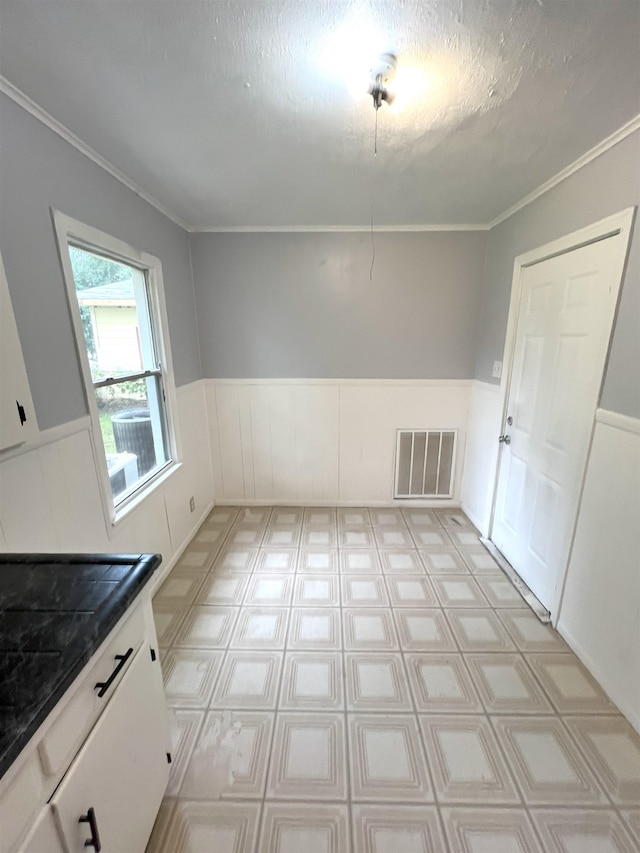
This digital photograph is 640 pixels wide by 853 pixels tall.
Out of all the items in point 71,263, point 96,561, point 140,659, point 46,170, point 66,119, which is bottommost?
point 140,659

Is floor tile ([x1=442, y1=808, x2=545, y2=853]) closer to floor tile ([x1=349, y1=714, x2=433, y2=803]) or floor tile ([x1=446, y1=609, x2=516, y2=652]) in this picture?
floor tile ([x1=349, y1=714, x2=433, y2=803])

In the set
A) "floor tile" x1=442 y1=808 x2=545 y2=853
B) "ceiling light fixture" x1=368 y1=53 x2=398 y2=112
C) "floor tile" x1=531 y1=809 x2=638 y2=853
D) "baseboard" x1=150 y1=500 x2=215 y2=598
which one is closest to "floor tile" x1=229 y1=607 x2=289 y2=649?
"baseboard" x1=150 y1=500 x2=215 y2=598

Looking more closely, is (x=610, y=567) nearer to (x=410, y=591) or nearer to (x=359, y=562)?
(x=410, y=591)

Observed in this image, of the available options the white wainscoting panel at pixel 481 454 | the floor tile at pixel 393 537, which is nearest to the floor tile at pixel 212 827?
the floor tile at pixel 393 537

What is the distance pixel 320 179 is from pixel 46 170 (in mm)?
1241

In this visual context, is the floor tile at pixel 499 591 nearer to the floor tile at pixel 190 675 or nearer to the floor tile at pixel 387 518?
the floor tile at pixel 387 518

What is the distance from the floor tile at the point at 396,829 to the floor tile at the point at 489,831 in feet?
0.16

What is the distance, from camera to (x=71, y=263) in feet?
4.81

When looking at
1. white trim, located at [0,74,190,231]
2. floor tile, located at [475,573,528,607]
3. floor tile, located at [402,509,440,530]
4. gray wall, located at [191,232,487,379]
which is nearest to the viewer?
white trim, located at [0,74,190,231]

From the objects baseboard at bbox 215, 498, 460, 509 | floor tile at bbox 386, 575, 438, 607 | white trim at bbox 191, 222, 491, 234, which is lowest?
floor tile at bbox 386, 575, 438, 607

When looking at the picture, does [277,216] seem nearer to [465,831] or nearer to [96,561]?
[96,561]

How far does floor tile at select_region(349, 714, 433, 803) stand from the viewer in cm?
119

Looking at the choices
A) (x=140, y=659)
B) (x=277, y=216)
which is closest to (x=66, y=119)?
(x=277, y=216)

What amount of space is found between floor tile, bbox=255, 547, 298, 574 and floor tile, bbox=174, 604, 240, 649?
39cm
